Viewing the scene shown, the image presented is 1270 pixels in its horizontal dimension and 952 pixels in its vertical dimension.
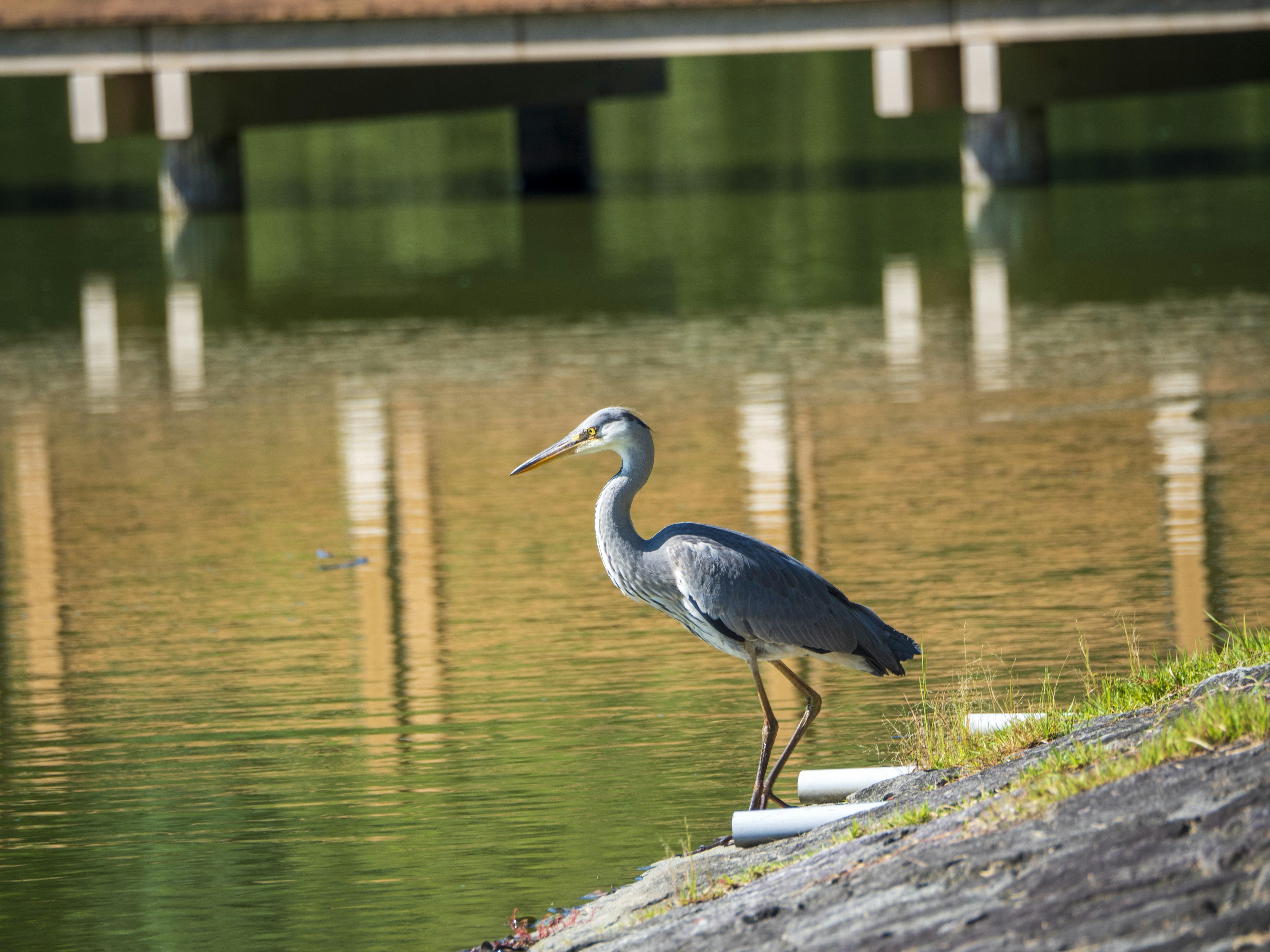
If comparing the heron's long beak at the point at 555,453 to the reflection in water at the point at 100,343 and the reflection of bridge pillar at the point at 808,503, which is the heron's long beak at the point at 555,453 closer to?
the reflection of bridge pillar at the point at 808,503

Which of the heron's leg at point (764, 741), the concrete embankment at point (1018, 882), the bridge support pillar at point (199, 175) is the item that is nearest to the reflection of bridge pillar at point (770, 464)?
the heron's leg at point (764, 741)

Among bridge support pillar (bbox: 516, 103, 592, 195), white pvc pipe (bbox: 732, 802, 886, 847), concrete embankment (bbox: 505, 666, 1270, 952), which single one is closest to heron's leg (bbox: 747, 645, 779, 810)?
white pvc pipe (bbox: 732, 802, 886, 847)

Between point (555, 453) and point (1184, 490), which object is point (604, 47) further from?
point (555, 453)

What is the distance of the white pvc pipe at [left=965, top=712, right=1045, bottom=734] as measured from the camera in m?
6.11

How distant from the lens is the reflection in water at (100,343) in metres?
14.9

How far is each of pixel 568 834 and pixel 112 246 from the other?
2123 cm

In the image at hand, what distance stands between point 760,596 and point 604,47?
20.0 m

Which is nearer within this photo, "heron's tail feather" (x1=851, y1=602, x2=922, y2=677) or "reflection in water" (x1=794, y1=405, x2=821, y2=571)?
"heron's tail feather" (x1=851, y1=602, x2=922, y2=677)

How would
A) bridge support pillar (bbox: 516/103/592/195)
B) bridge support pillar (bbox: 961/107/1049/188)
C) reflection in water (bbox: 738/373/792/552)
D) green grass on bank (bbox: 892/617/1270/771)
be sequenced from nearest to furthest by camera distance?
green grass on bank (bbox: 892/617/1270/771) < reflection in water (bbox: 738/373/792/552) < bridge support pillar (bbox: 961/107/1049/188) < bridge support pillar (bbox: 516/103/592/195)

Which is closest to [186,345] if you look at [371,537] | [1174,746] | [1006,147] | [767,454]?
[767,454]

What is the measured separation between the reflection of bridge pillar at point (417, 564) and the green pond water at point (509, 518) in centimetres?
3

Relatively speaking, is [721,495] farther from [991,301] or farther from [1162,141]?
[1162,141]

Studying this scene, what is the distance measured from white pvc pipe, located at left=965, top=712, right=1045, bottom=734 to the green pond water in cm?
74

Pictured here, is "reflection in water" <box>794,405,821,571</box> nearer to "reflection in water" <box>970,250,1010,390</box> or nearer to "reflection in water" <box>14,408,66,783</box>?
"reflection in water" <box>970,250,1010,390</box>
